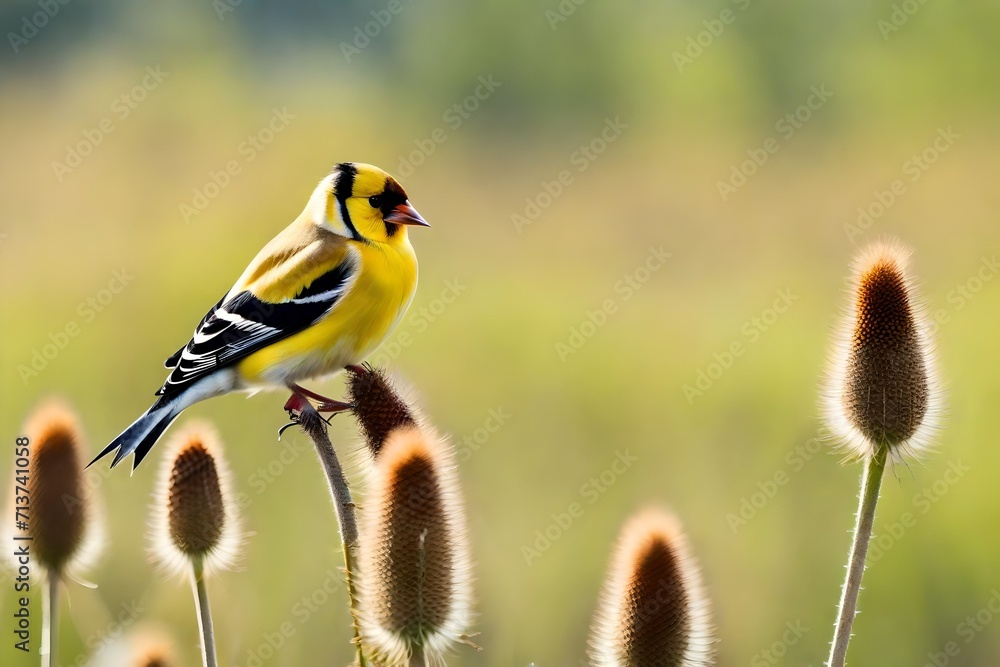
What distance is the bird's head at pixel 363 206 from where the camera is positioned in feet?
6.75

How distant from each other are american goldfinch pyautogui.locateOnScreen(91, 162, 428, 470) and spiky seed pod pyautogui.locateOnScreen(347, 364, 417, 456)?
0.36m

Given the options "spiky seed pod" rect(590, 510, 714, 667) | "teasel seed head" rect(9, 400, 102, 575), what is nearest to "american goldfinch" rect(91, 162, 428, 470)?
"teasel seed head" rect(9, 400, 102, 575)

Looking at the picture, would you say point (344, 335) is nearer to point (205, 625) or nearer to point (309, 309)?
point (309, 309)

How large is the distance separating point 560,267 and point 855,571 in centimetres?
629

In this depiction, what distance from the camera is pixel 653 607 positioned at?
4.81 feet

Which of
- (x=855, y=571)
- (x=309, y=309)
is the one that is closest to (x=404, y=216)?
(x=309, y=309)

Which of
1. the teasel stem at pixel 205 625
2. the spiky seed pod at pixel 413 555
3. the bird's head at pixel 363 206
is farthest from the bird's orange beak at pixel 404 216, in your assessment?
the teasel stem at pixel 205 625

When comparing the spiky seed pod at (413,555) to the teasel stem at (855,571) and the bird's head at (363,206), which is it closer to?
the teasel stem at (855,571)

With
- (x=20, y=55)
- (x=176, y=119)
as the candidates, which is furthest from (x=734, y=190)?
(x=20, y=55)

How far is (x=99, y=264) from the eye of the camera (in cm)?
639

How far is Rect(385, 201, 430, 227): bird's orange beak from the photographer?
201 centimetres

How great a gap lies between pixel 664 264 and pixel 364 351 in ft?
18.0

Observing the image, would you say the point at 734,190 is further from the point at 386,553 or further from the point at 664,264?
the point at 386,553

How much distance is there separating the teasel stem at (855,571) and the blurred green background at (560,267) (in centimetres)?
52
